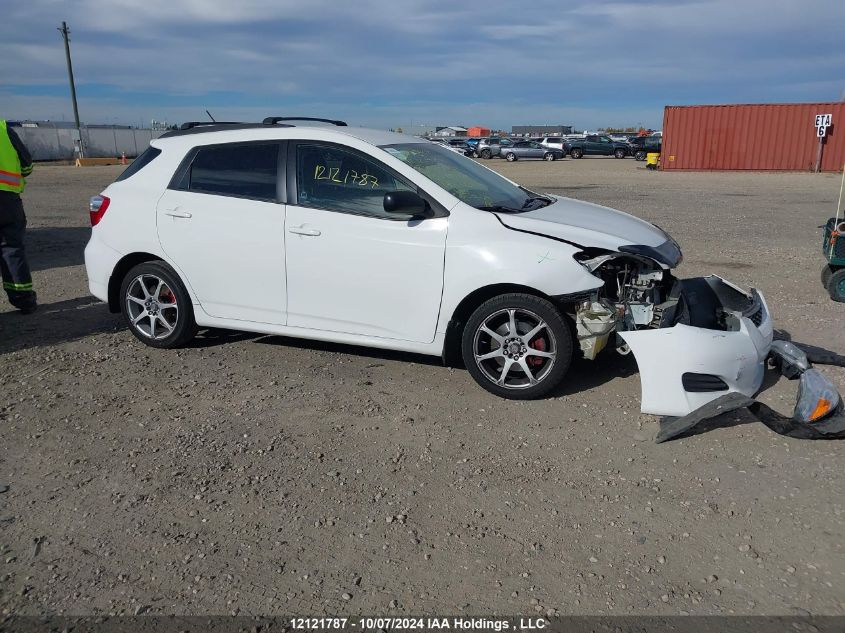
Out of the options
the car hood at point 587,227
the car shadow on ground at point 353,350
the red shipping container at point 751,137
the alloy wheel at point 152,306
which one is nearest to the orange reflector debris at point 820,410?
the car hood at point 587,227

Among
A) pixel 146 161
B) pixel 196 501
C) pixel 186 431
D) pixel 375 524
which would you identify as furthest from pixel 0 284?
pixel 375 524

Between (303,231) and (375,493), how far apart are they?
86.4 inches

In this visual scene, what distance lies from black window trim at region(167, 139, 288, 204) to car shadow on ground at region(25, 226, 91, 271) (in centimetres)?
482

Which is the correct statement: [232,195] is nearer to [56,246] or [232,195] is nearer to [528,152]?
[56,246]

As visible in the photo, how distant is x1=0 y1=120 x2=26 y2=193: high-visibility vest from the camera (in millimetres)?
6738

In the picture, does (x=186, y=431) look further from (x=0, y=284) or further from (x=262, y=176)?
(x=0, y=284)

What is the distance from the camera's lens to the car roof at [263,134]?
210 inches

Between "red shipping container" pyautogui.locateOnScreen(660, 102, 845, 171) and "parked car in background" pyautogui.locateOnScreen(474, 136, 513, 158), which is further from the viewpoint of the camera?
"parked car in background" pyautogui.locateOnScreen(474, 136, 513, 158)

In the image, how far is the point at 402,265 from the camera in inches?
192

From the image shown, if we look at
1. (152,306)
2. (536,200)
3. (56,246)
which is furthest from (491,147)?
(152,306)

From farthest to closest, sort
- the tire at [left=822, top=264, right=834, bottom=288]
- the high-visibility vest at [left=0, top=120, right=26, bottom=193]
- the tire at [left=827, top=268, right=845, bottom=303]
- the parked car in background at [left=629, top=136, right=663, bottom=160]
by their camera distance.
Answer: the parked car in background at [left=629, top=136, right=663, bottom=160] < the tire at [left=822, top=264, right=834, bottom=288] < the tire at [left=827, top=268, right=845, bottom=303] < the high-visibility vest at [left=0, top=120, right=26, bottom=193]

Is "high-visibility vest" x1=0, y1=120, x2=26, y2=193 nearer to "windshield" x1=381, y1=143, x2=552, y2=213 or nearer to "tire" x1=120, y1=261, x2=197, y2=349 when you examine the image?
"tire" x1=120, y1=261, x2=197, y2=349

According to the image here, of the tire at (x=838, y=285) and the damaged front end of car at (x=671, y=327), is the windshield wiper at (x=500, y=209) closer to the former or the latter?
the damaged front end of car at (x=671, y=327)

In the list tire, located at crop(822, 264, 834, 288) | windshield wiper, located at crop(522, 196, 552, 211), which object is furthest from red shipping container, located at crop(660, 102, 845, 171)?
windshield wiper, located at crop(522, 196, 552, 211)
